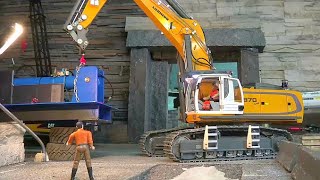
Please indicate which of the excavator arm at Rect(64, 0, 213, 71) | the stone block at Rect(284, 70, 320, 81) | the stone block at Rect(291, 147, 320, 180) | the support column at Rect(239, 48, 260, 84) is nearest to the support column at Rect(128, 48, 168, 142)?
the support column at Rect(239, 48, 260, 84)

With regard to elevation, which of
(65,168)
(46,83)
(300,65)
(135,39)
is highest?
(135,39)

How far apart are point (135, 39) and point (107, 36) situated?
182 centimetres

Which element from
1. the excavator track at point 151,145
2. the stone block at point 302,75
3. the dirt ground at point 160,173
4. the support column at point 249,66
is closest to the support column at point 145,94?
the excavator track at point 151,145

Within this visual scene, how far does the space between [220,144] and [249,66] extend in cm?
563

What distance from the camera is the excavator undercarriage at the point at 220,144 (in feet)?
24.2

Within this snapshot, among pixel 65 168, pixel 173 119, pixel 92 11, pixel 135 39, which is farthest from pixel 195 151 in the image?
pixel 173 119

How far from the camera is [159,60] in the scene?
44.1 ft

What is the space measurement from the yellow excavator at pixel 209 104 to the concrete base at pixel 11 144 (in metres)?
2.26

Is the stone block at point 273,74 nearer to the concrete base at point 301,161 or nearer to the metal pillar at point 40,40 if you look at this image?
the concrete base at point 301,161

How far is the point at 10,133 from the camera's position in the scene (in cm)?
653

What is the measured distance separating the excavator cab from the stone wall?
571 centimetres

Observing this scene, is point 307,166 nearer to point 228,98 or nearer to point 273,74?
point 228,98

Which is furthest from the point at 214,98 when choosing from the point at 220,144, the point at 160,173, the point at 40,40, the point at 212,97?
the point at 40,40

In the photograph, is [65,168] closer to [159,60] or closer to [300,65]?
[159,60]
